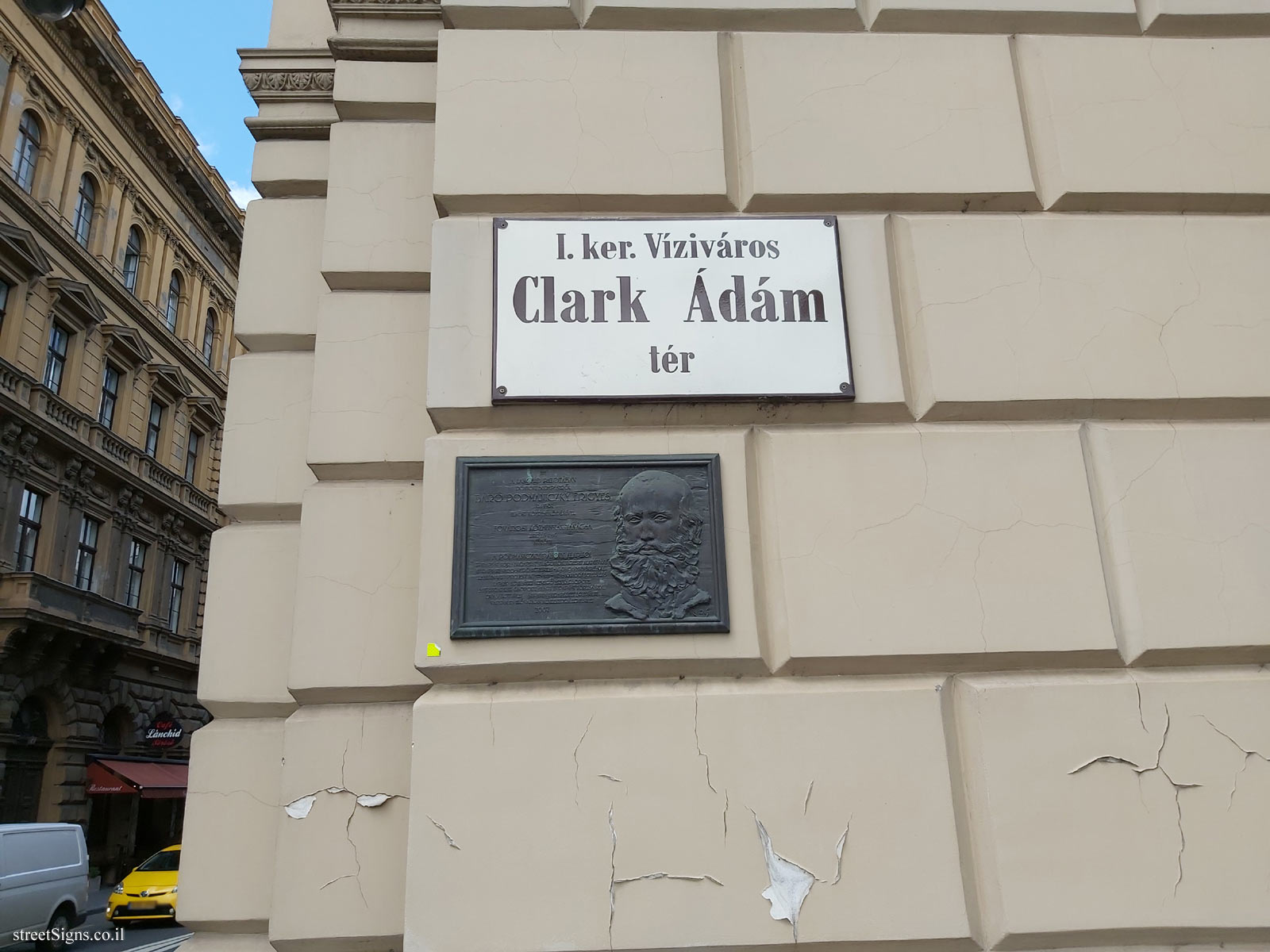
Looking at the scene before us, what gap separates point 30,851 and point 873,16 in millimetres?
12476

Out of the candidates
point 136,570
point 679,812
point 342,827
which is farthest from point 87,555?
point 679,812

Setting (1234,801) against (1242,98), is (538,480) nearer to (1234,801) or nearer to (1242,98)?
(1234,801)

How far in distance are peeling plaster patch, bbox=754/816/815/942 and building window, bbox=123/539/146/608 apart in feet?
80.0

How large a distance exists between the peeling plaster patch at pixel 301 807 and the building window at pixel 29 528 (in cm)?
1991

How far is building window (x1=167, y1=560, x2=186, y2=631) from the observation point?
25.0 m

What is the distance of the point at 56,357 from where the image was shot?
20.3 meters

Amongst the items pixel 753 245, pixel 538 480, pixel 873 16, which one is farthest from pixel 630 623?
pixel 873 16

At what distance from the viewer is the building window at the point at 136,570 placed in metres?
22.9

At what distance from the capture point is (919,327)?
272 centimetres

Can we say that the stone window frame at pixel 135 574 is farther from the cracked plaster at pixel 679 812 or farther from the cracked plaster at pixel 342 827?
the cracked plaster at pixel 679 812

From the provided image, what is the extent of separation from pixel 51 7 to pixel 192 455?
25604 millimetres

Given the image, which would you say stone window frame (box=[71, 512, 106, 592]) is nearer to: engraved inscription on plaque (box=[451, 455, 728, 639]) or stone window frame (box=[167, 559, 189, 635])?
stone window frame (box=[167, 559, 189, 635])

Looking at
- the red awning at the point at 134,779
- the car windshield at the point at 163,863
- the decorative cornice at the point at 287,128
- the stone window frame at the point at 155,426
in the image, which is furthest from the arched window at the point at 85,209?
the decorative cornice at the point at 287,128

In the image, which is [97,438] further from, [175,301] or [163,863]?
[163,863]
